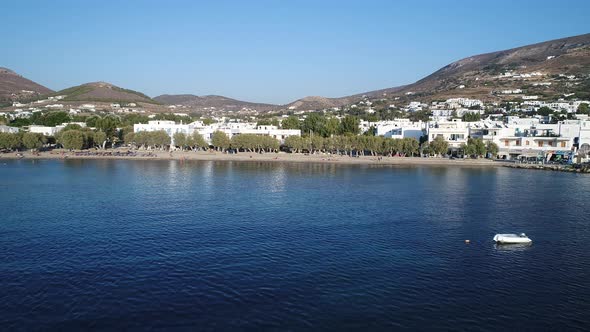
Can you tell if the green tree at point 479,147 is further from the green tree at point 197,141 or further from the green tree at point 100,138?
the green tree at point 100,138

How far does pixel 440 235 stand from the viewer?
25016 millimetres

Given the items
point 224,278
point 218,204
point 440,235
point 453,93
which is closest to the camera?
point 224,278

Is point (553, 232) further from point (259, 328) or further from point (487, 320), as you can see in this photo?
point (259, 328)

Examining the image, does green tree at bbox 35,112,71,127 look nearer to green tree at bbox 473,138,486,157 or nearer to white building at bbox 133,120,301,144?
white building at bbox 133,120,301,144

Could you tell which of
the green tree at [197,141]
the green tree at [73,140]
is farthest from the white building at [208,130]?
the green tree at [73,140]

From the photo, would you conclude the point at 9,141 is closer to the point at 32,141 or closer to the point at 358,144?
the point at 32,141

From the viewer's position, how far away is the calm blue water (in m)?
15.0

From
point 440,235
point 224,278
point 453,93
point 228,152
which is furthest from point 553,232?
point 453,93

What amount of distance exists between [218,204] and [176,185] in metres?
10.6

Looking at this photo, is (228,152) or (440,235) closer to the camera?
(440,235)

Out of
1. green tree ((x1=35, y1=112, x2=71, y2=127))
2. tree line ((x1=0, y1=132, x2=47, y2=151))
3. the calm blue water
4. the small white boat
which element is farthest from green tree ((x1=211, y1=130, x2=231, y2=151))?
the small white boat

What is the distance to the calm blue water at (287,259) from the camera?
15008 millimetres

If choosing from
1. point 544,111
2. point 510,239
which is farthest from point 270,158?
point 544,111

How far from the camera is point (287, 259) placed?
20438 millimetres
